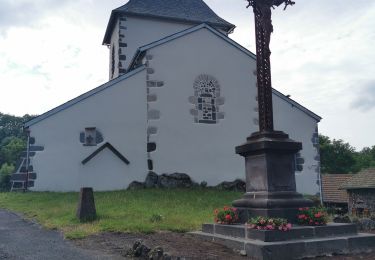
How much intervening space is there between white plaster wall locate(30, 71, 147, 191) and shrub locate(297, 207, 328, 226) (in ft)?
26.3

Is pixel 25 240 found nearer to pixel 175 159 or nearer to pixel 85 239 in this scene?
pixel 85 239

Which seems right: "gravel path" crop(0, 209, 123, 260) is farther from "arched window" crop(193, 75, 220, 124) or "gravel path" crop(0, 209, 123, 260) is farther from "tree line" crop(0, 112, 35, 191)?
"tree line" crop(0, 112, 35, 191)

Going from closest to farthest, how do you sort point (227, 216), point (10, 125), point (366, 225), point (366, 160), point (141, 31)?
point (227, 216)
point (366, 225)
point (141, 31)
point (366, 160)
point (10, 125)

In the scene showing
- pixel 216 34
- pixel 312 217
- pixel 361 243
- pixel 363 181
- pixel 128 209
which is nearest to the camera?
pixel 361 243

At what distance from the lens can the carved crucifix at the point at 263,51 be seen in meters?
8.02

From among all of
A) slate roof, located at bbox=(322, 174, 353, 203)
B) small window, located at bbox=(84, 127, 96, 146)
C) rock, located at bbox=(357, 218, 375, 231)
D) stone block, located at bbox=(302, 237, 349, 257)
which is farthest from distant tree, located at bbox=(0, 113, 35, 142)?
stone block, located at bbox=(302, 237, 349, 257)

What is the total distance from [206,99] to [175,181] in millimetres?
3411

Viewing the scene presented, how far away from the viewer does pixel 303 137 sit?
16375 millimetres

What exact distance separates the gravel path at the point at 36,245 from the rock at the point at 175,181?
19.8 feet

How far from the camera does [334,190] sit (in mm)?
32656

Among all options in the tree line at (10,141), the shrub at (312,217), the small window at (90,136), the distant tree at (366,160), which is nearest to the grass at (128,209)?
the small window at (90,136)

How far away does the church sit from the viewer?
13344 mm

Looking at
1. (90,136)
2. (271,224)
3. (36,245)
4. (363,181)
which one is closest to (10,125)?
(363,181)

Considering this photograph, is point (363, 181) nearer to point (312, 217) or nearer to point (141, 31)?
point (141, 31)
